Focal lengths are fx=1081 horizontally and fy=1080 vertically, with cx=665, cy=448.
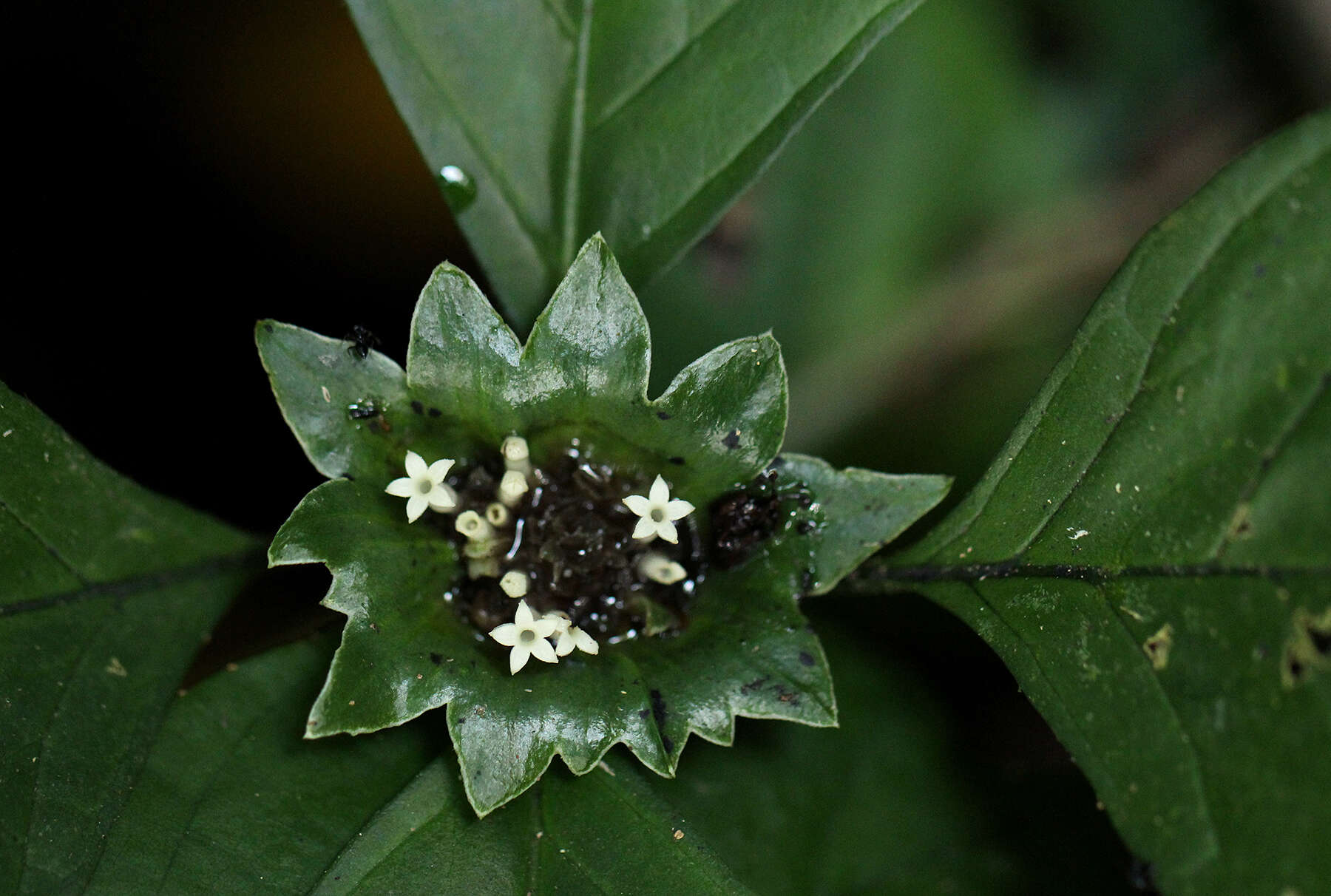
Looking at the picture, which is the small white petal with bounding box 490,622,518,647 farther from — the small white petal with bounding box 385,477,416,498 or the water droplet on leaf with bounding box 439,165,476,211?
the water droplet on leaf with bounding box 439,165,476,211

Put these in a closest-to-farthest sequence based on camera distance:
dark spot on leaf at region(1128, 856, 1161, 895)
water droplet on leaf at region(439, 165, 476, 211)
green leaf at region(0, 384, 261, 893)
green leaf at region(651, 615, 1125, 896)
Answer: dark spot on leaf at region(1128, 856, 1161, 895)
green leaf at region(0, 384, 261, 893)
water droplet on leaf at region(439, 165, 476, 211)
green leaf at region(651, 615, 1125, 896)

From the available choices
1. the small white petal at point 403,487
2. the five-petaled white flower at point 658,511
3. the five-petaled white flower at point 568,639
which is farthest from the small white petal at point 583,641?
the small white petal at point 403,487

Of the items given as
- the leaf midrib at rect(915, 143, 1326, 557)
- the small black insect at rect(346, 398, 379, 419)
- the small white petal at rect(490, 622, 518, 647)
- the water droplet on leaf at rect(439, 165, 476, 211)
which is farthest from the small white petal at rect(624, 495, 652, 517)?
the water droplet on leaf at rect(439, 165, 476, 211)

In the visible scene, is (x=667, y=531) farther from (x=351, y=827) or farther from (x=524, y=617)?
(x=351, y=827)

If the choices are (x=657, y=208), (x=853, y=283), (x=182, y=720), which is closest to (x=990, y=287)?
(x=853, y=283)

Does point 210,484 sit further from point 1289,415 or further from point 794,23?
point 1289,415

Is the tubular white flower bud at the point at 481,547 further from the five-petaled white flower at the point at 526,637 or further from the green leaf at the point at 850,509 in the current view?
the green leaf at the point at 850,509

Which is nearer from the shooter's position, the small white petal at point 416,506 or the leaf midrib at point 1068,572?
the leaf midrib at point 1068,572
